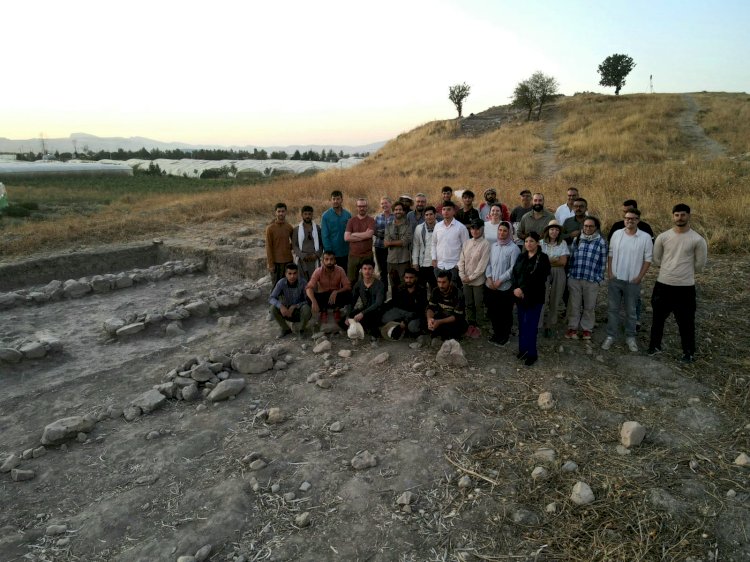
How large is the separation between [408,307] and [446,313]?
19.8 inches

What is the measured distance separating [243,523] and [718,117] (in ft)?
96.8

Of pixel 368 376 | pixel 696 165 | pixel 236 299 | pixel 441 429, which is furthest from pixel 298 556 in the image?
pixel 696 165

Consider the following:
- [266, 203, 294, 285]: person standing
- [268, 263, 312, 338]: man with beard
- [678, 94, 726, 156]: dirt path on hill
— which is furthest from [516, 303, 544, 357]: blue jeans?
[678, 94, 726, 156]: dirt path on hill

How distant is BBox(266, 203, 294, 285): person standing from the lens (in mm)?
6621

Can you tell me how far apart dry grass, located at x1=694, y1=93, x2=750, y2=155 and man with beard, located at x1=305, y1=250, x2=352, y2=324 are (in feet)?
58.6

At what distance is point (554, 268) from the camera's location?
531 centimetres

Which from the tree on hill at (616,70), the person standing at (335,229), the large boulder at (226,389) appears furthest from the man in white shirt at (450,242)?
the tree on hill at (616,70)

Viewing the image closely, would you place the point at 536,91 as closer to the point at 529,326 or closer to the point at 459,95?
the point at 459,95

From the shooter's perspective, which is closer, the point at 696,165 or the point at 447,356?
the point at 447,356

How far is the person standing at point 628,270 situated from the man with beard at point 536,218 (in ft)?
2.92

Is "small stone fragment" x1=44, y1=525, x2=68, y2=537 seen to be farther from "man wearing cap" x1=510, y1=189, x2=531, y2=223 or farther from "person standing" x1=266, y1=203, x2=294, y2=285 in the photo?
"man wearing cap" x1=510, y1=189, x2=531, y2=223

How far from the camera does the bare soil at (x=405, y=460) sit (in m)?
2.84

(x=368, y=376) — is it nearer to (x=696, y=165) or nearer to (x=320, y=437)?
(x=320, y=437)

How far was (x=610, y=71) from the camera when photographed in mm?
38000
